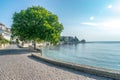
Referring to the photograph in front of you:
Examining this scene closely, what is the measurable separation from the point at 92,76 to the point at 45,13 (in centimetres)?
2849

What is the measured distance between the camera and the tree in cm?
3369

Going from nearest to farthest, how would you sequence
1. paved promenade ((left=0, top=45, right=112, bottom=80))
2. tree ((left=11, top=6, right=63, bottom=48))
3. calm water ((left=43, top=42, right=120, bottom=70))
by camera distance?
paved promenade ((left=0, top=45, right=112, bottom=80)), calm water ((left=43, top=42, right=120, bottom=70)), tree ((left=11, top=6, right=63, bottom=48))

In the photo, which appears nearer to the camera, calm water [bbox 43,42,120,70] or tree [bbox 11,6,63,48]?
calm water [bbox 43,42,120,70]

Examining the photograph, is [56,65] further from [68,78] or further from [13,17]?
[13,17]

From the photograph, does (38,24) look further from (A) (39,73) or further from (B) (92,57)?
(A) (39,73)

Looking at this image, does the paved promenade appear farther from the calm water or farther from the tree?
the tree

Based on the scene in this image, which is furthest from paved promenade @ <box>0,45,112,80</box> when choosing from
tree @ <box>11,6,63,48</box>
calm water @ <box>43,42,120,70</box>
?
tree @ <box>11,6,63,48</box>

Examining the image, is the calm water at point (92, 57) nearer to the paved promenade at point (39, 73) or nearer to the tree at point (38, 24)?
the tree at point (38, 24)

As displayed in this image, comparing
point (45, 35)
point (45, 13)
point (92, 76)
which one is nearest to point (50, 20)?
point (45, 13)

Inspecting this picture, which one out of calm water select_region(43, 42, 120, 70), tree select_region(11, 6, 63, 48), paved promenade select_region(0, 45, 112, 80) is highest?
tree select_region(11, 6, 63, 48)

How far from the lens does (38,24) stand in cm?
3556

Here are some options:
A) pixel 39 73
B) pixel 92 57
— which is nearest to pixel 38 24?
pixel 92 57

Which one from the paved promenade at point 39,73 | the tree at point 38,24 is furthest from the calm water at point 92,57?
the paved promenade at point 39,73

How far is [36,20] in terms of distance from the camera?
117ft
